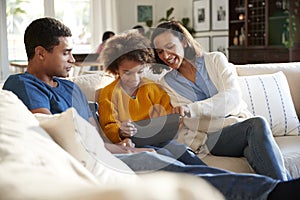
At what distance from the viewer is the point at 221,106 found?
2508mm

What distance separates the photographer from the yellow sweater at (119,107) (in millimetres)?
2186

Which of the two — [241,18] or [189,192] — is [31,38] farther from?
[241,18]

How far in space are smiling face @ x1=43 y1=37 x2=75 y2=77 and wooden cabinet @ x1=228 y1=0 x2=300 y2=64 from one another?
4.42 metres

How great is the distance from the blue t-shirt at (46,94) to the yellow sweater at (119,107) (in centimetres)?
10

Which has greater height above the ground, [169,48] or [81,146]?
[169,48]

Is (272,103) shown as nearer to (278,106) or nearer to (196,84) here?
(278,106)

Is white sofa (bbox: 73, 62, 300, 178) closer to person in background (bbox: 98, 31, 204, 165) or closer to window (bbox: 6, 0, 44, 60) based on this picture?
person in background (bbox: 98, 31, 204, 165)

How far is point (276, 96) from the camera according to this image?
3023 millimetres

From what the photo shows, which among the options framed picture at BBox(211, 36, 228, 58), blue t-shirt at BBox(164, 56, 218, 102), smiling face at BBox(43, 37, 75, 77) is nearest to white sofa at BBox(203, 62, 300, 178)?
blue t-shirt at BBox(164, 56, 218, 102)

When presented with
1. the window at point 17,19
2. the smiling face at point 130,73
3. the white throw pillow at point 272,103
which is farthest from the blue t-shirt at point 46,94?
the window at point 17,19

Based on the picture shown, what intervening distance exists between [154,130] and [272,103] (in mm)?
1078

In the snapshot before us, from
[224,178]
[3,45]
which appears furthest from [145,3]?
[224,178]

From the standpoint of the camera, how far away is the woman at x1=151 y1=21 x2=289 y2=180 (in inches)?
86.0

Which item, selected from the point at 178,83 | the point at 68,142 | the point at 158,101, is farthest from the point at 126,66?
the point at 68,142
